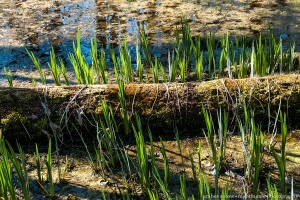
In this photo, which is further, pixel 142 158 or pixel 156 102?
pixel 156 102

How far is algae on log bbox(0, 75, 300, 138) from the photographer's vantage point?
2396 millimetres

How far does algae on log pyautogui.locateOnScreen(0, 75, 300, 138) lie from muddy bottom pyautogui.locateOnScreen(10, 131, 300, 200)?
5.6 inches

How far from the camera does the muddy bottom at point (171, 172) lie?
1921 millimetres

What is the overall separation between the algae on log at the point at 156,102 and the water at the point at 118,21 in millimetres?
1089

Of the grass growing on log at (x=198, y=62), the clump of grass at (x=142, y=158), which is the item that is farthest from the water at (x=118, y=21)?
the clump of grass at (x=142, y=158)

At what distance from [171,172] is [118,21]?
2694 mm

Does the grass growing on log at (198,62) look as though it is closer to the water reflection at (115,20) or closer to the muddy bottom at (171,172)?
the muddy bottom at (171,172)

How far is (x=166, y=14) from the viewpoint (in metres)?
4.56

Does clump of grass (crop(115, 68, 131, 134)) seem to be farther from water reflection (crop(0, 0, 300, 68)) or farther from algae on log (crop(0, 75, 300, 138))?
water reflection (crop(0, 0, 300, 68))

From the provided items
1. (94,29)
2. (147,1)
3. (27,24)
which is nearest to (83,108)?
(94,29)

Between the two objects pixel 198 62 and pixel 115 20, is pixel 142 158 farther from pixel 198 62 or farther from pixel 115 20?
pixel 115 20

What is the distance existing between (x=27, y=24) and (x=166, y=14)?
1.56m

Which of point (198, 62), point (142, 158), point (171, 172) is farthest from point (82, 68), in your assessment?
point (142, 158)

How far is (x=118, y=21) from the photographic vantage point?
441 cm
